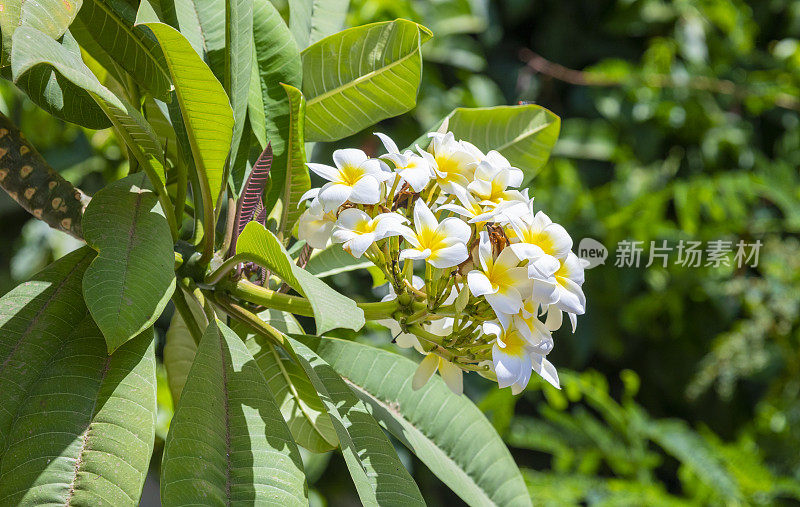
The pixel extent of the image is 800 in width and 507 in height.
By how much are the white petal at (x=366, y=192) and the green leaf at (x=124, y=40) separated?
18cm

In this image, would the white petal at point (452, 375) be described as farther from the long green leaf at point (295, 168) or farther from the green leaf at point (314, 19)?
the green leaf at point (314, 19)

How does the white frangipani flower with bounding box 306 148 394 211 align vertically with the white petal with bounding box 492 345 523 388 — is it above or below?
above

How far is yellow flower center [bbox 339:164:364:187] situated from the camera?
1.44 ft

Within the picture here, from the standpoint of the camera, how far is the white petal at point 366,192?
414 millimetres

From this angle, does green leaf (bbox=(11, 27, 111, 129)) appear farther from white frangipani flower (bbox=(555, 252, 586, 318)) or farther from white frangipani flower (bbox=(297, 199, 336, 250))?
white frangipani flower (bbox=(555, 252, 586, 318))

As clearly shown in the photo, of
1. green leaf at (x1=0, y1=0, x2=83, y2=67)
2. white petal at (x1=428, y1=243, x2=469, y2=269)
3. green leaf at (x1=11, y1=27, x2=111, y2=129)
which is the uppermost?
green leaf at (x1=0, y1=0, x2=83, y2=67)

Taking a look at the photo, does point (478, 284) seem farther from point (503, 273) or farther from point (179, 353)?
point (179, 353)

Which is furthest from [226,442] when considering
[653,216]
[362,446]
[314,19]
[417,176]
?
[653,216]

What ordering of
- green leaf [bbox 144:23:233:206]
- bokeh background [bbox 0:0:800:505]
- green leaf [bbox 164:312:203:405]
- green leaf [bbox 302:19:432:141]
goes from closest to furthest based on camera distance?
green leaf [bbox 144:23:233:206] < green leaf [bbox 302:19:432:141] < green leaf [bbox 164:312:203:405] < bokeh background [bbox 0:0:800:505]

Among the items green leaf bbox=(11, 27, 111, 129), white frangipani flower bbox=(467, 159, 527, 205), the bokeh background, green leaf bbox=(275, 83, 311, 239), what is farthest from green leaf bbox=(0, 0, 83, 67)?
the bokeh background

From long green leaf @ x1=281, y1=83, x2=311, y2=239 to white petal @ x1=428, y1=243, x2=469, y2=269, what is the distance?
0.14m

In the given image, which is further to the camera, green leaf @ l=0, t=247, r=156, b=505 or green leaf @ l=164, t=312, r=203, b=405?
green leaf @ l=164, t=312, r=203, b=405

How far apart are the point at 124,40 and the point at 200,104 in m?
0.12

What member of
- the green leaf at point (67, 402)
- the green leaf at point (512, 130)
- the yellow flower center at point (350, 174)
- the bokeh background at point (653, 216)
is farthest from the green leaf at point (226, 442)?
the bokeh background at point (653, 216)
